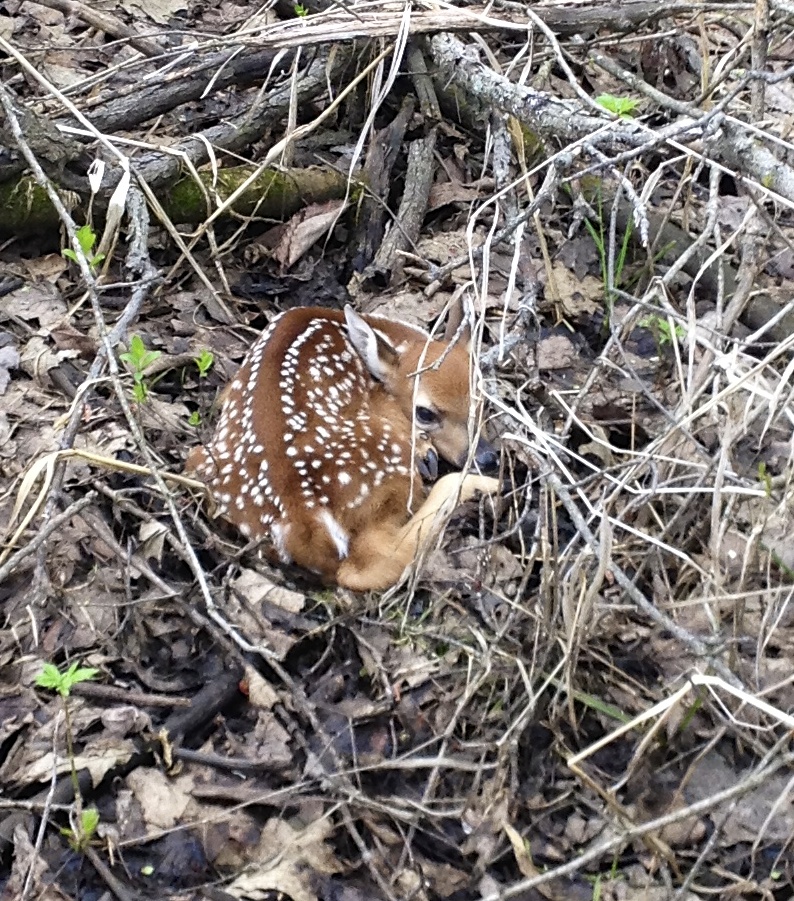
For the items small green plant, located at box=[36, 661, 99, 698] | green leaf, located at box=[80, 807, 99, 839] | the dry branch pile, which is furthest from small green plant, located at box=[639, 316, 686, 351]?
green leaf, located at box=[80, 807, 99, 839]

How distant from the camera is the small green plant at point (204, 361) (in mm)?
4016

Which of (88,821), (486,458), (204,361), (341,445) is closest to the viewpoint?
(88,821)

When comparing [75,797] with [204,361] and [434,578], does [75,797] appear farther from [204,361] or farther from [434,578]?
[204,361]

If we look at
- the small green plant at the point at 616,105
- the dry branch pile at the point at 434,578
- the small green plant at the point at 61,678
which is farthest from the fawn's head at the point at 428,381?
the small green plant at the point at 61,678

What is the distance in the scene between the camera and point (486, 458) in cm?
391

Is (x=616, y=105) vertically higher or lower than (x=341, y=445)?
higher

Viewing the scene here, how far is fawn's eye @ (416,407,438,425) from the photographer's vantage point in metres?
4.19

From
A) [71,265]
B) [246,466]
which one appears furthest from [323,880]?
[71,265]

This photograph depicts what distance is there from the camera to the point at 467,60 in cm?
432

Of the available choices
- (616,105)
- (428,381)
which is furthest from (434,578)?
(616,105)

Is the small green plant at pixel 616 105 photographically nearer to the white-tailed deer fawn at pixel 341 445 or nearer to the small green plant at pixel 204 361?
the white-tailed deer fawn at pixel 341 445

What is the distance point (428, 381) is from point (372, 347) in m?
0.28

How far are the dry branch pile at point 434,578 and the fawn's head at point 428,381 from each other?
→ 24 cm

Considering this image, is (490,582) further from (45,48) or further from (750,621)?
(45,48)
